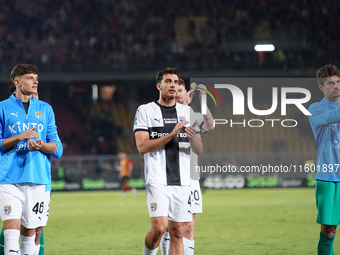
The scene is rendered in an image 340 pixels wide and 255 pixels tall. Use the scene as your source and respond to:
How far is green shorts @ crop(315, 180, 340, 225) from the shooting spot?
6020 mm

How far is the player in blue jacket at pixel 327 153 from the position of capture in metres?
6.06

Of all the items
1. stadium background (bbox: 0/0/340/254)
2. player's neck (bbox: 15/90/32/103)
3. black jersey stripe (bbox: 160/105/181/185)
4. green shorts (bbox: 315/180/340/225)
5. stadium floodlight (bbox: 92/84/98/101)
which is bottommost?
green shorts (bbox: 315/180/340/225)

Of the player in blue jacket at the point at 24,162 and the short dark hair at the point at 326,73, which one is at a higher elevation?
the short dark hair at the point at 326,73

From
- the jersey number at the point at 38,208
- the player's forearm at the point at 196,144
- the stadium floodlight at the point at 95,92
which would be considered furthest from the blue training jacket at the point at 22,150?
the stadium floodlight at the point at 95,92

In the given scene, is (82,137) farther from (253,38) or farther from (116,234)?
(116,234)

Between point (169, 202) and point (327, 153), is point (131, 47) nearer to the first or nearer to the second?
point (327, 153)

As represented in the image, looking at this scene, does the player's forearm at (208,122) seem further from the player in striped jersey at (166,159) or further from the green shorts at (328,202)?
the green shorts at (328,202)

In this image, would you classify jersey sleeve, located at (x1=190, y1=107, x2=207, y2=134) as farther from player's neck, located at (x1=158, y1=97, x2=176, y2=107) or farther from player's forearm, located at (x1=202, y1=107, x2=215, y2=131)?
player's neck, located at (x1=158, y1=97, x2=176, y2=107)

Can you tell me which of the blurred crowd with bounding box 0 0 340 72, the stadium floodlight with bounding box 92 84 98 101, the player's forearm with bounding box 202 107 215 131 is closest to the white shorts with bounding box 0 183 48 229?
the player's forearm with bounding box 202 107 215 131

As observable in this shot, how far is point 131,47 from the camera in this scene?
32750 millimetres

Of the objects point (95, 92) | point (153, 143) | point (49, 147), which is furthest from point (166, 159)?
point (95, 92)

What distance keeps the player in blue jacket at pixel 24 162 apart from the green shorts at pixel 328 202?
10.2ft

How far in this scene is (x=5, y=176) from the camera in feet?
18.4

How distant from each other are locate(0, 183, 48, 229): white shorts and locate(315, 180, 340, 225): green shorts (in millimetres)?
3158
